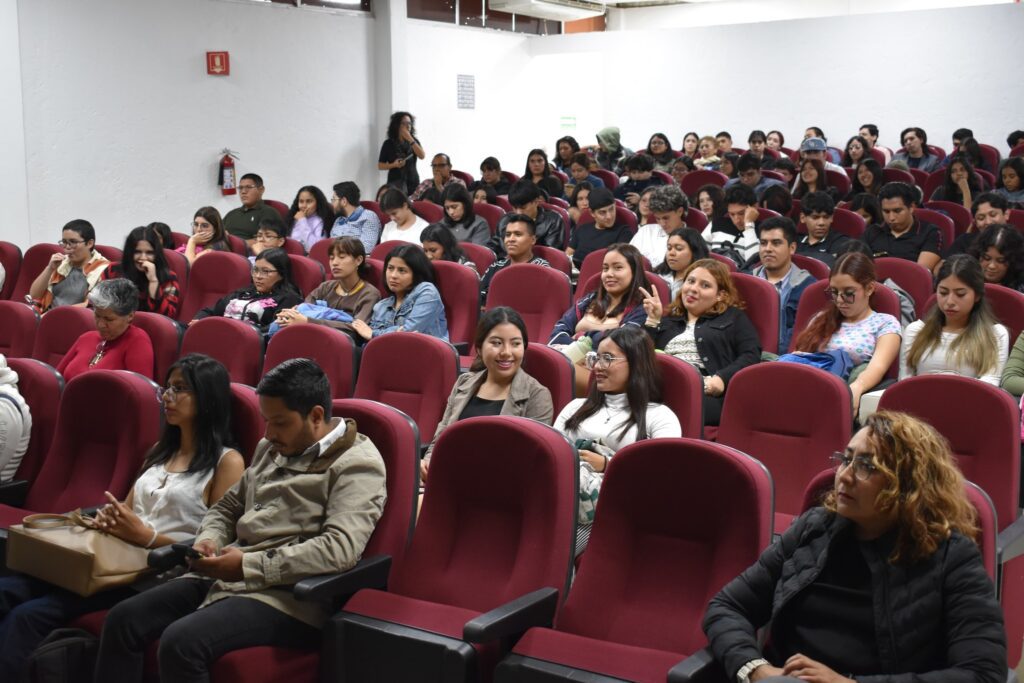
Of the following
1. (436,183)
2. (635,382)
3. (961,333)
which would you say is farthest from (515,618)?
(436,183)

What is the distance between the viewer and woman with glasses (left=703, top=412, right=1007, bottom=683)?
74.9 inches

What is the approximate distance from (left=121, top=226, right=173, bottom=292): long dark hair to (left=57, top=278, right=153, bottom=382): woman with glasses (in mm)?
1309

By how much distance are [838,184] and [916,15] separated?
3479 mm

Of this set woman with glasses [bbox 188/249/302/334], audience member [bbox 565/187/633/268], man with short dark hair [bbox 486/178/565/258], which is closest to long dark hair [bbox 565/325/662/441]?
woman with glasses [bbox 188/249/302/334]

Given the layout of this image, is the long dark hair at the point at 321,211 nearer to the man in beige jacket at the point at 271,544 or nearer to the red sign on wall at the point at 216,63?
the red sign on wall at the point at 216,63

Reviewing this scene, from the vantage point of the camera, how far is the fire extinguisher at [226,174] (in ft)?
31.7

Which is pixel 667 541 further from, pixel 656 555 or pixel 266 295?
pixel 266 295

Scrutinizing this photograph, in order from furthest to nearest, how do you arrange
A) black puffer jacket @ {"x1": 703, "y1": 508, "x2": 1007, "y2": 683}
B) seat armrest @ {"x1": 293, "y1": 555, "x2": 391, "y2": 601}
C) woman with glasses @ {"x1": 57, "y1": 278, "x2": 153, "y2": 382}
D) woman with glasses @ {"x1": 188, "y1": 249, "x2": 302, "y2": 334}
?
woman with glasses @ {"x1": 188, "y1": 249, "x2": 302, "y2": 334} < woman with glasses @ {"x1": 57, "y1": 278, "x2": 153, "y2": 382} < seat armrest @ {"x1": 293, "y1": 555, "x2": 391, "y2": 601} < black puffer jacket @ {"x1": 703, "y1": 508, "x2": 1007, "y2": 683}

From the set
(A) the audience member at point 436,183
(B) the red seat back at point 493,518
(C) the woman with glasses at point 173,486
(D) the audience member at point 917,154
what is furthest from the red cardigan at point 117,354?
(D) the audience member at point 917,154

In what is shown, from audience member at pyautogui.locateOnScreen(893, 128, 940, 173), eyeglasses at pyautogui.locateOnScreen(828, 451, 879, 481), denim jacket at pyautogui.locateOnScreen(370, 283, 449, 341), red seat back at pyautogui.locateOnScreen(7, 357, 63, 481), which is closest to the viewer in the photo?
eyeglasses at pyautogui.locateOnScreen(828, 451, 879, 481)

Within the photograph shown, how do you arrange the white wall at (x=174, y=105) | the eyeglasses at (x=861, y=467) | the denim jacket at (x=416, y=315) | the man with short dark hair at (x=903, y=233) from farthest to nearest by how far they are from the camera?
the white wall at (x=174, y=105) < the man with short dark hair at (x=903, y=233) < the denim jacket at (x=416, y=315) < the eyeglasses at (x=861, y=467)

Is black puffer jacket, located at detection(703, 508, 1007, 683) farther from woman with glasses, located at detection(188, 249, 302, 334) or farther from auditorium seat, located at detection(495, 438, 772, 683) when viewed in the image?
woman with glasses, located at detection(188, 249, 302, 334)

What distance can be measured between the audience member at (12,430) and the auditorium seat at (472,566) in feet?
4.99

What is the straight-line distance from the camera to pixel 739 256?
5.84 m
